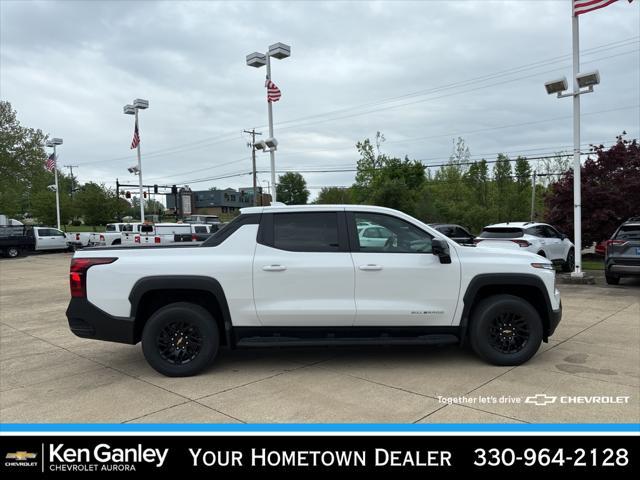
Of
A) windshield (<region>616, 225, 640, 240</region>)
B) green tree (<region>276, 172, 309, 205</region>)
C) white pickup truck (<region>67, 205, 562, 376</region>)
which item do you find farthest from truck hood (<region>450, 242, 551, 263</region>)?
green tree (<region>276, 172, 309, 205</region>)

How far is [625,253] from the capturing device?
1060 cm

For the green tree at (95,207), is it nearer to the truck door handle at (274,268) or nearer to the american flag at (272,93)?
the american flag at (272,93)

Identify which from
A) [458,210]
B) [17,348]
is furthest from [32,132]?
[17,348]

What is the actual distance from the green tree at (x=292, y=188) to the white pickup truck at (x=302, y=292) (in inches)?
4035

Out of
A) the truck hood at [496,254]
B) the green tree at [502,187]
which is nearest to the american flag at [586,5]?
the truck hood at [496,254]

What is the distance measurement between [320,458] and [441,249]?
8.97 feet

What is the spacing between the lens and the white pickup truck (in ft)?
15.9

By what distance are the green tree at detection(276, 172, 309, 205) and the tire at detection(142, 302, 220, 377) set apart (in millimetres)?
102622

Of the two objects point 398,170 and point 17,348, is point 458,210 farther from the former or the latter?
point 17,348

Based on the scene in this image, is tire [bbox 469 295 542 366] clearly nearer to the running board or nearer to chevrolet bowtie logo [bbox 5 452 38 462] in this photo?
the running board

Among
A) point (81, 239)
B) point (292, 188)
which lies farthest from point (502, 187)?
point (292, 188)

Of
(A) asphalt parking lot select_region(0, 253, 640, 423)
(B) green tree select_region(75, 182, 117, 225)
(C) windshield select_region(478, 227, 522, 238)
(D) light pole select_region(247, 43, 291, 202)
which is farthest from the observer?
(B) green tree select_region(75, 182, 117, 225)

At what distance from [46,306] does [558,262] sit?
42.9 feet

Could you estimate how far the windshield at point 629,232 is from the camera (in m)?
10.6
